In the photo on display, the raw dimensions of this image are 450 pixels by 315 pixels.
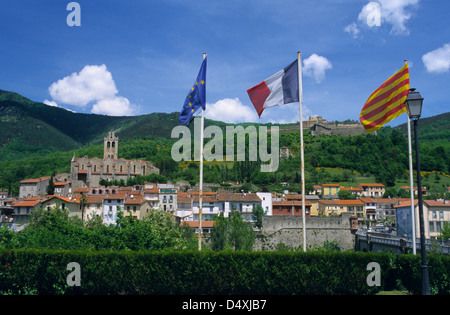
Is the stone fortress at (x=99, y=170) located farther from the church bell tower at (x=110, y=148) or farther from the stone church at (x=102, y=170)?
the church bell tower at (x=110, y=148)

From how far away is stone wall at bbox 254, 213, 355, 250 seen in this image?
5841 centimetres

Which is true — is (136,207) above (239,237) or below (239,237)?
above

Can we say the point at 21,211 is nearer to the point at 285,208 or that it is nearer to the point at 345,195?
the point at 285,208

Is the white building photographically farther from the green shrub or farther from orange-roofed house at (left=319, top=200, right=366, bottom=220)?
the green shrub

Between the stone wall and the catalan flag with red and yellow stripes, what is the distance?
4212 centimetres

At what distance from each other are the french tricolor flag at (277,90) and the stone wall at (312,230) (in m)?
43.5

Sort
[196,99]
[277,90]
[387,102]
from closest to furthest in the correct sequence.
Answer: [277,90] → [387,102] → [196,99]

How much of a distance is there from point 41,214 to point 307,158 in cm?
10825

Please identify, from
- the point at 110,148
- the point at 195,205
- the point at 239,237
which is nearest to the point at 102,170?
the point at 110,148

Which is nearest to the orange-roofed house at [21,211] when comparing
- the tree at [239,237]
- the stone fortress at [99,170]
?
the stone fortress at [99,170]

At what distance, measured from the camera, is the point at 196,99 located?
57.9ft

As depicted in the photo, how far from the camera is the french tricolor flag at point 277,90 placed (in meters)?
16.7

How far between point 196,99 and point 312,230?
46.3 m

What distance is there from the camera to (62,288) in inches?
779
